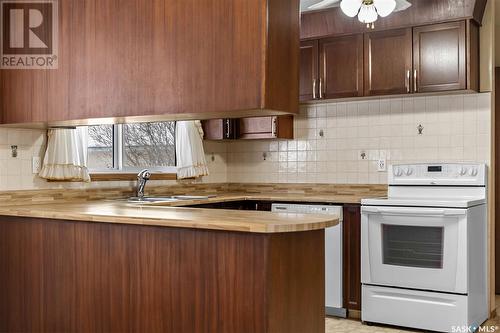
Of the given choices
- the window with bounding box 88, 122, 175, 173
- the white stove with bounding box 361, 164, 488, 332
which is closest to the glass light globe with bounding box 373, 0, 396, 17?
the white stove with bounding box 361, 164, 488, 332

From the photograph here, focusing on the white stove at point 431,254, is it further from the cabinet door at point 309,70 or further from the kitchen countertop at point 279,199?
the cabinet door at point 309,70

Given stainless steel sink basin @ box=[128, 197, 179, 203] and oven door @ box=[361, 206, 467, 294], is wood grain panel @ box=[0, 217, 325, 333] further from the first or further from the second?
oven door @ box=[361, 206, 467, 294]

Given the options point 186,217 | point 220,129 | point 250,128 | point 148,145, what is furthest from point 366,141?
point 186,217

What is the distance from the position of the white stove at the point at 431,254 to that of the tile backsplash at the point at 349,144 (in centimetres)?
28

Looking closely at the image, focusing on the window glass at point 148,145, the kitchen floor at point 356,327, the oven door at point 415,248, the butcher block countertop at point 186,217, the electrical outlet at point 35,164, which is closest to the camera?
the butcher block countertop at point 186,217

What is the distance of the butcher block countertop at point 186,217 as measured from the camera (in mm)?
2588

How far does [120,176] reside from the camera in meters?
4.71

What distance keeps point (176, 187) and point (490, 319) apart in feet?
9.13

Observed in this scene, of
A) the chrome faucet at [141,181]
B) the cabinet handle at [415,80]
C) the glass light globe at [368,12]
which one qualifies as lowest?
the chrome faucet at [141,181]

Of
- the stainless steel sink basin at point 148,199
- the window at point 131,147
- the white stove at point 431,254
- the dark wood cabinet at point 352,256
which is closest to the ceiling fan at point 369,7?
the white stove at point 431,254

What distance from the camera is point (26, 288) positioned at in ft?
11.6

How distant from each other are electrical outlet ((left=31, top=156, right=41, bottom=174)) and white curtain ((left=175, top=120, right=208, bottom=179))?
1.46m

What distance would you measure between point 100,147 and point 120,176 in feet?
0.95

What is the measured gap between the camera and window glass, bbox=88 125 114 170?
183 inches
